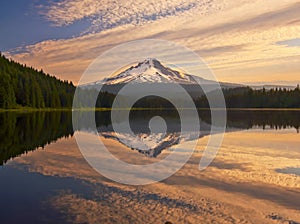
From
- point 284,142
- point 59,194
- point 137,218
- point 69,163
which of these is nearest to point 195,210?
point 137,218

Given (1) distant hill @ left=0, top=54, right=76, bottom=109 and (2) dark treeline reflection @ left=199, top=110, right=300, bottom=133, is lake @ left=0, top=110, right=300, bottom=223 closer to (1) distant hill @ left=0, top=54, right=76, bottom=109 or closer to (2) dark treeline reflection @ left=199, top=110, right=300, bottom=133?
(2) dark treeline reflection @ left=199, top=110, right=300, bottom=133

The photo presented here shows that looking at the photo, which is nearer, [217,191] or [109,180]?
[217,191]

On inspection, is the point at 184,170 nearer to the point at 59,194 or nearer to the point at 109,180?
the point at 109,180

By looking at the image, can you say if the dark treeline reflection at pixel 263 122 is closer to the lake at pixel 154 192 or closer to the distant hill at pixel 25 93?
the lake at pixel 154 192

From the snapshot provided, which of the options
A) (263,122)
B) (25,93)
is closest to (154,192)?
(263,122)

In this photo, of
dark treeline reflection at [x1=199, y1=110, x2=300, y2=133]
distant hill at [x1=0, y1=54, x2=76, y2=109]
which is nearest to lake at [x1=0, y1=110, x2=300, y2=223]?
dark treeline reflection at [x1=199, y1=110, x2=300, y2=133]

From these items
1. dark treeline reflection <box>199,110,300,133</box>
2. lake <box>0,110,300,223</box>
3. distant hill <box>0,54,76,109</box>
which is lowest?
lake <box>0,110,300,223</box>

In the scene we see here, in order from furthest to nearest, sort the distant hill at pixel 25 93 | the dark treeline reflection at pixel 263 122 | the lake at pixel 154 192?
the distant hill at pixel 25 93 → the dark treeline reflection at pixel 263 122 → the lake at pixel 154 192

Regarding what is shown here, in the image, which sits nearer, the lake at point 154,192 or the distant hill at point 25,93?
the lake at point 154,192

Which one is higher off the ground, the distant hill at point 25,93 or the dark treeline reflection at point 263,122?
the distant hill at point 25,93

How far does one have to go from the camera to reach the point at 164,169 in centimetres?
1709

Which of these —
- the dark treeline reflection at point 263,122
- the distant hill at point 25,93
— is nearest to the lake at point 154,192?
the dark treeline reflection at point 263,122

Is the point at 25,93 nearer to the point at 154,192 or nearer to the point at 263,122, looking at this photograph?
the point at 263,122

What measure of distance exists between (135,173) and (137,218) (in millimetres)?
6378
